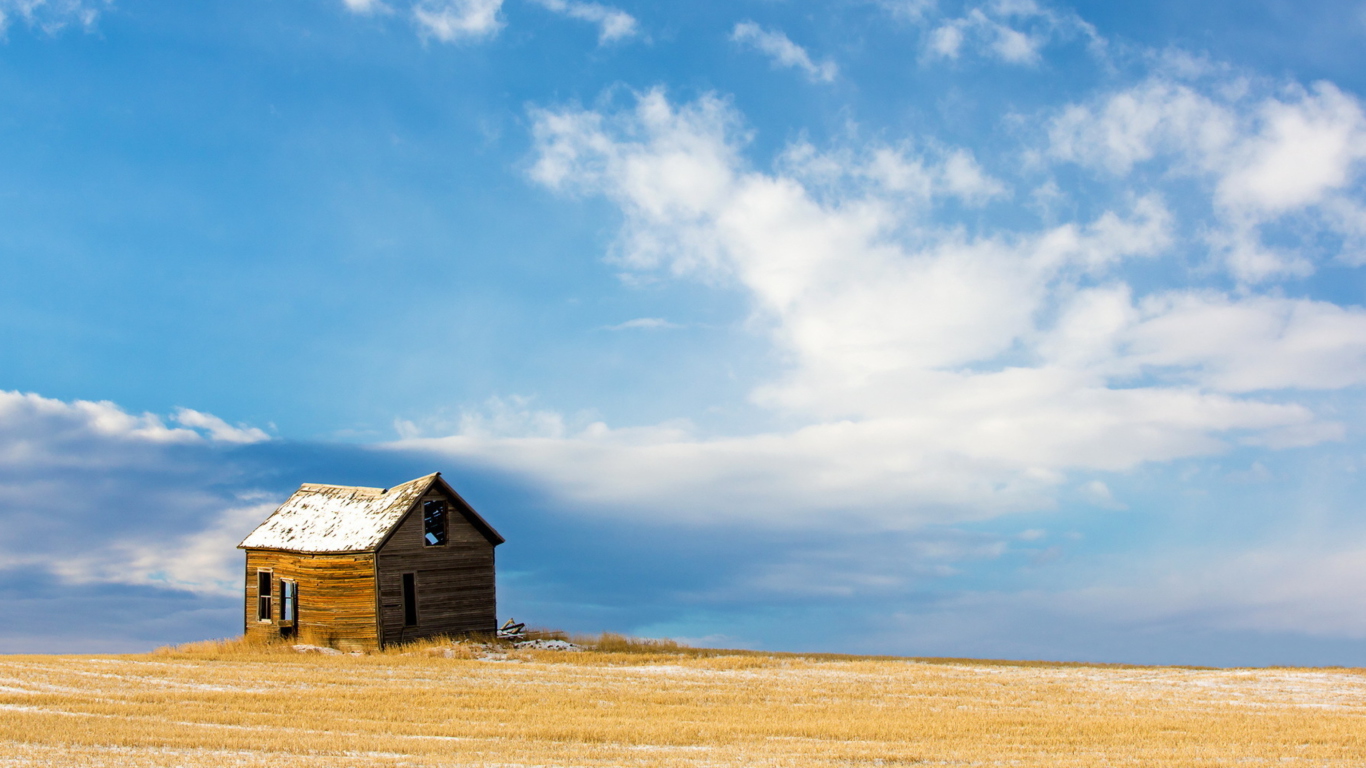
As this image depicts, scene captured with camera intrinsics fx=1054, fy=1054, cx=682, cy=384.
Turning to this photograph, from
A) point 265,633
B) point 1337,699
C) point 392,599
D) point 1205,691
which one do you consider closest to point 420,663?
point 392,599

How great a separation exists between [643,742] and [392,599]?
21062 mm

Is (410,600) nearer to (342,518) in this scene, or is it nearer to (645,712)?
(342,518)

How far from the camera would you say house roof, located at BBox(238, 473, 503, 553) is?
129 ft

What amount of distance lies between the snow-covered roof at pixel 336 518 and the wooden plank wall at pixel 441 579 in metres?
0.68

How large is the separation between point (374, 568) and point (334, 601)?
7.44ft

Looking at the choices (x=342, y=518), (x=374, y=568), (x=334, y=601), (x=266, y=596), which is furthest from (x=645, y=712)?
(x=266, y=596)

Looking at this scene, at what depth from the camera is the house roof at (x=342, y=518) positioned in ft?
129

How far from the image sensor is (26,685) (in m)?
26.5

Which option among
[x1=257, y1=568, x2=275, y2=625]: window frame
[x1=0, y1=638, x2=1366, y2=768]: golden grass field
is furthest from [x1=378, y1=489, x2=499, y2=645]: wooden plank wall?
[x1=257, y1=568, x2=275, y2=625]: window frame

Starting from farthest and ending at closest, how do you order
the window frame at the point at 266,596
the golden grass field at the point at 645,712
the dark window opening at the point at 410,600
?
the window frame at the point at 266,596
the dark window opening at the point at 410,600
the golden grass field at the point at 645,712

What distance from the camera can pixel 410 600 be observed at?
39219 mm

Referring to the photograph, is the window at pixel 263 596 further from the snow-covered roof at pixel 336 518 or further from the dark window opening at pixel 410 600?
the dark window opening at pixel 410 600

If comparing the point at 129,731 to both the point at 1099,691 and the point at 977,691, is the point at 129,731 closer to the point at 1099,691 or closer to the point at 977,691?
the point at 977,691

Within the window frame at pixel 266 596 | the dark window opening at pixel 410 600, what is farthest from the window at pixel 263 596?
the dark window opening at pixel 410 600
